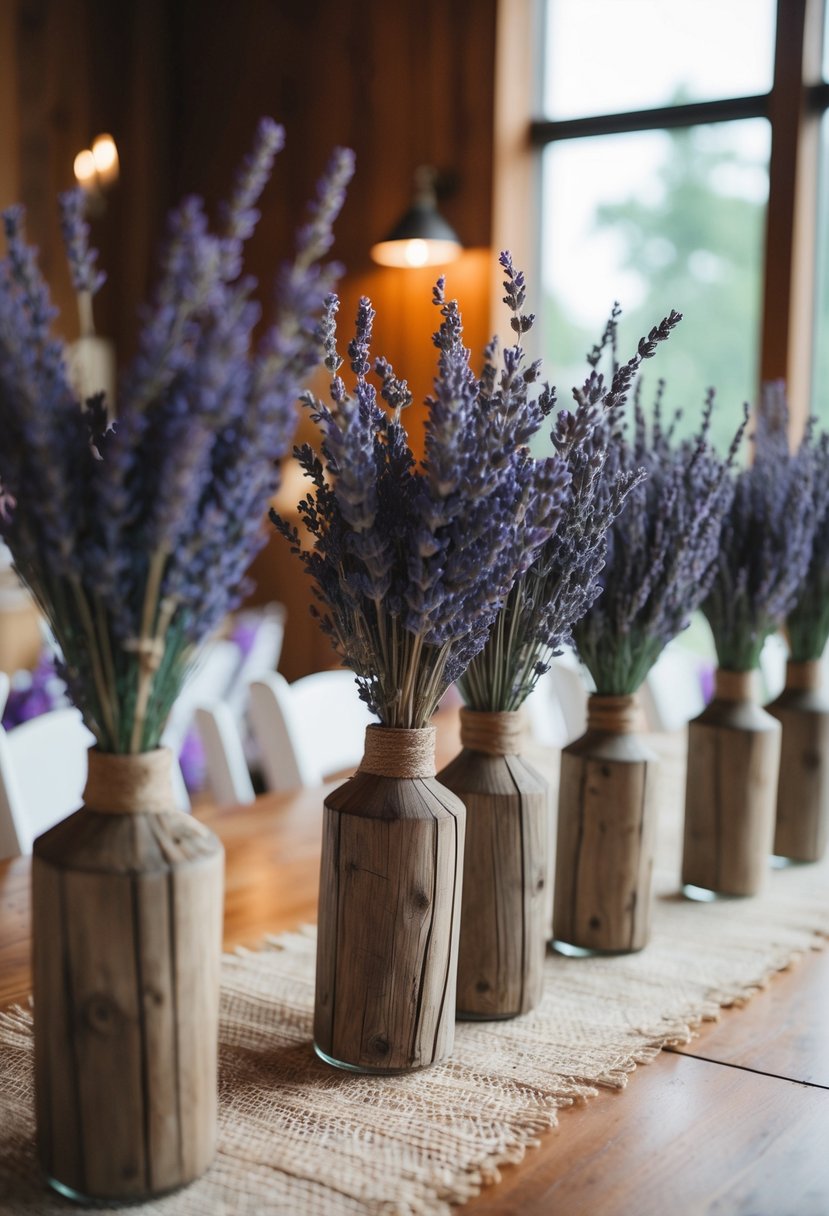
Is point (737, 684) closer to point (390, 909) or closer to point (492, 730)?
point (492, 730)

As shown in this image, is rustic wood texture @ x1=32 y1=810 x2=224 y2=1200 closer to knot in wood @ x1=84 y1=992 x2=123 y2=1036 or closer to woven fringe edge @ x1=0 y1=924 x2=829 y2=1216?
knot in wood @ x1=84 y1=992 x2=123 y2=1036

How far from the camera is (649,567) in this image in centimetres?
110

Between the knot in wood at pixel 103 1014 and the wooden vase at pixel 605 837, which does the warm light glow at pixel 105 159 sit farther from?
the knot in wood at pixel 103 1014

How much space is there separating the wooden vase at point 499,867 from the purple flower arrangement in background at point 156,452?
1.10ft

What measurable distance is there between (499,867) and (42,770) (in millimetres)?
773

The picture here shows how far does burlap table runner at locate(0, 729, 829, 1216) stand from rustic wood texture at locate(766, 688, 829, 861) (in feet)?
0.85

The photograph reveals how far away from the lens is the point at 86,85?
5555 millimetres

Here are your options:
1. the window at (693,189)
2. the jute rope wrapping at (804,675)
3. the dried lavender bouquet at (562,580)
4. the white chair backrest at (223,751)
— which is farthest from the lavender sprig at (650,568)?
the window at (693,189)

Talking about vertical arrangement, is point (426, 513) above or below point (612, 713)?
above

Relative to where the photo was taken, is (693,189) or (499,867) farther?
(693,189)

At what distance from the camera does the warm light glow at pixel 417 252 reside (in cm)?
480

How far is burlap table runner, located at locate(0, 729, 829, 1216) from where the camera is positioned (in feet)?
2.34

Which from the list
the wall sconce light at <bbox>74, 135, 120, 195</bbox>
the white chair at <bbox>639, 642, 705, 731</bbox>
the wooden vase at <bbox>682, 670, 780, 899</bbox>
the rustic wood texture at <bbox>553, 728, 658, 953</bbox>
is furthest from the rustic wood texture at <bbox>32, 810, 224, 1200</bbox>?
the wall sconce light at <bbox>74, 135, 120, 195</bbox>

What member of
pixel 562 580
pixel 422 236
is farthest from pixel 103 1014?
pixel 422 236
